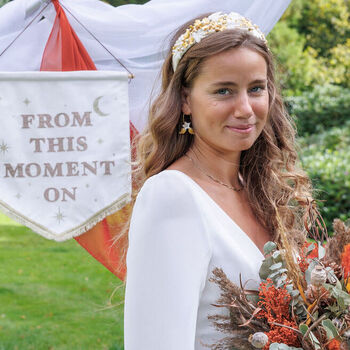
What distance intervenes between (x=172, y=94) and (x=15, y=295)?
13.0 ft

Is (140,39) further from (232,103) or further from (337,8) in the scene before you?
(337,8)

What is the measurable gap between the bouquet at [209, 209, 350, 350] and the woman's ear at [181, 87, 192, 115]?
1.70 ft

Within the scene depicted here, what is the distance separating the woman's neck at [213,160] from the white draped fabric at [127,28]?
808mm

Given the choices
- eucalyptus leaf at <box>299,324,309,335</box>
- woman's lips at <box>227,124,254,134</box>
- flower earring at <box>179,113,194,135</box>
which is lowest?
eucalyptus leaf at <box>299,324,309,335</box>

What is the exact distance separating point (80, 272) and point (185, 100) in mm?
4313

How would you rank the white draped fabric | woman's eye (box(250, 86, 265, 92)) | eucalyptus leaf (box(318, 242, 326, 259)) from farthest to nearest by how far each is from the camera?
the white draped fabric → woman's eye (box(250, 86, 265, 92)) → eucalyptus leaf (box(318, 242, 326, 259))

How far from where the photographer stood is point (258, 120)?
177cm

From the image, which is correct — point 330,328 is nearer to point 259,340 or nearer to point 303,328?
point 303,328

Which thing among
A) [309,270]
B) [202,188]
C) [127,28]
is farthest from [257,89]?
[127,28]

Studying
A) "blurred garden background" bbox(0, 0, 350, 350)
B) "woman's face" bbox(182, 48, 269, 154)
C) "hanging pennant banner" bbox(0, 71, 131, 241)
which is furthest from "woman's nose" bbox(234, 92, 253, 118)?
"hanging pennant banner" bbox(0, 71, 131, 241)

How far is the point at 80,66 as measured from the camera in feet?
8.84

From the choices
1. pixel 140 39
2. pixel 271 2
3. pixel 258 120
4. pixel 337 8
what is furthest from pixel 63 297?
pixel 337 8

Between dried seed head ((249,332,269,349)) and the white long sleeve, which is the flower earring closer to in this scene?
the white long sleeve

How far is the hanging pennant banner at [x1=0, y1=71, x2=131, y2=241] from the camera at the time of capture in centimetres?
261
